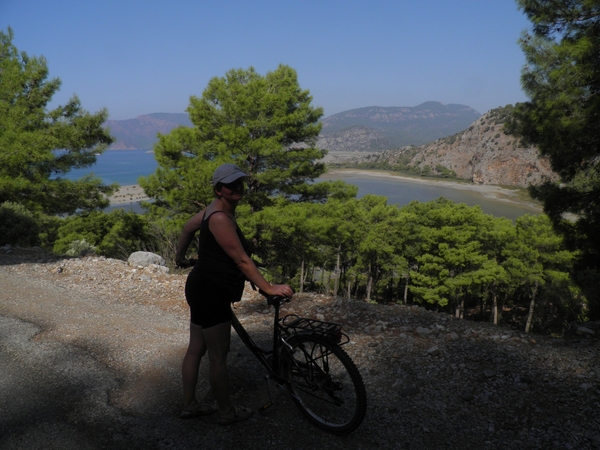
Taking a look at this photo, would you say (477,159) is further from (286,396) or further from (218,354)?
(218,354)

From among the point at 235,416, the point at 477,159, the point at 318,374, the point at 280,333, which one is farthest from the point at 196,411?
the point at 477,159

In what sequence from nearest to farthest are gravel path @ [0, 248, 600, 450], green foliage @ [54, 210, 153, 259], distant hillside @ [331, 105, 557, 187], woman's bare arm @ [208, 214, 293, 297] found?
woman's bare arm @ [208, 214, 293, 297], gravel path @ [0, 248, 600, 450], green foliage @ [54, 210, 153, 259], distant hillside @ [331, 105, 557, 187]

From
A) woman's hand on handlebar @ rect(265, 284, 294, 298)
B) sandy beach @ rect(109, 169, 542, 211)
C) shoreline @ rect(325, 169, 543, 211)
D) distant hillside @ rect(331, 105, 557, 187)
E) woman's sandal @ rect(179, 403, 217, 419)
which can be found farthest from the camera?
distant hillside @ rect(331, 105, 557, 187)

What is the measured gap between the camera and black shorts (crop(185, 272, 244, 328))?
8.75 feet

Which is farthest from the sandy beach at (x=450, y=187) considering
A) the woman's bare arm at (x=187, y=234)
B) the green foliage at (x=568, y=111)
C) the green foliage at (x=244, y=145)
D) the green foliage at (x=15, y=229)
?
the woman's bare arm at (x=187, y=234)

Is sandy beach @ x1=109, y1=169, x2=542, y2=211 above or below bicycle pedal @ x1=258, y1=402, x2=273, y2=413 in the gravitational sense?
below

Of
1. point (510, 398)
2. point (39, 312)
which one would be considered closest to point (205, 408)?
point (510, 398)

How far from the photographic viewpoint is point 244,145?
1593cm

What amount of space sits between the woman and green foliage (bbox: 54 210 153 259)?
18.5 metres

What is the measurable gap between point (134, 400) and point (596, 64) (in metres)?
8.17

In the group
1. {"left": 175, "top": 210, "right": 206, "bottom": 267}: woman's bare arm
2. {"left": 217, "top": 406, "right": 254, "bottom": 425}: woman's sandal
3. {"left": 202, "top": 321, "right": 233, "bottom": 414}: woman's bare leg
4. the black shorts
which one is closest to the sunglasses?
{"left": 175, "top": 210, "right": 206, "bottom": 267}: woman's bare arm

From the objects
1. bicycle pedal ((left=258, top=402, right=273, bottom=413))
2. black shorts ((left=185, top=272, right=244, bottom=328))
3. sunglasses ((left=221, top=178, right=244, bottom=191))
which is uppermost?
sunglasses ((left=221, top=178, right=244, bottom=191))

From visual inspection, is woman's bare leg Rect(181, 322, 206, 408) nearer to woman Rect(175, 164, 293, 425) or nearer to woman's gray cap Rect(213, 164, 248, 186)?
woman Rect(175, 164, 293, 425)

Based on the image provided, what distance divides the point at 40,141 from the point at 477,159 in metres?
136
